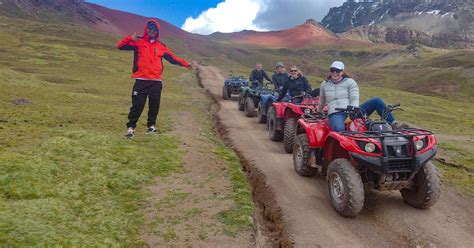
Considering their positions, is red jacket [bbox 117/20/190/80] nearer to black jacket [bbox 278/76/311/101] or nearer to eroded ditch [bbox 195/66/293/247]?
eroded ditch [bbox 195/66/293/247]

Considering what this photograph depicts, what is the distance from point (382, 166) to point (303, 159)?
260 cm

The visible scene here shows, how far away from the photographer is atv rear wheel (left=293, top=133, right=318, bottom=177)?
364 inches

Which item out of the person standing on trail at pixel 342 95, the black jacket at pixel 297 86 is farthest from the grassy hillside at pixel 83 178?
the black jacket at pixel 297 86

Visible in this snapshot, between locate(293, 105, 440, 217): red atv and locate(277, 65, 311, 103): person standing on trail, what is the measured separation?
6.33 metres

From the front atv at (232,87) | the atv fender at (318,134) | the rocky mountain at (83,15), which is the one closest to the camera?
the atv fender at (318,134)

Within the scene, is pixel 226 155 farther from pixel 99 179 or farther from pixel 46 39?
pixel 46 39

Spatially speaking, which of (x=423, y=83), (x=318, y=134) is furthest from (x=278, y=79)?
(x=423, y=83)

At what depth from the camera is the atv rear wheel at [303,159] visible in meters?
9.23

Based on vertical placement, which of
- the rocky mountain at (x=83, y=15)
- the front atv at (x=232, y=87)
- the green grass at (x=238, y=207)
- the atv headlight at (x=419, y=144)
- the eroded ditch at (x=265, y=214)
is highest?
the rocky mountain at (x=83, y=15)

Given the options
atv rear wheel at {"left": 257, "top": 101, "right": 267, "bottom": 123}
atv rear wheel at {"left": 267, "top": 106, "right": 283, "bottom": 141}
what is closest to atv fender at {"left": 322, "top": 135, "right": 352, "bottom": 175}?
atv rear wheel at {"left": 267, "top": 106, "right": 283, "bottom": 141}

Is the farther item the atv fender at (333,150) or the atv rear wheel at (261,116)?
the atv rear wheel at (261,116)

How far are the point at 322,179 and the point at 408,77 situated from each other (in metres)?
87.9

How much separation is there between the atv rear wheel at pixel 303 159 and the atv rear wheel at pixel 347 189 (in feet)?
5.71

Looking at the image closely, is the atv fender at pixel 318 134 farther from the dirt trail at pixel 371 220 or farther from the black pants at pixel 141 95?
the black pants at pixel 141 95
